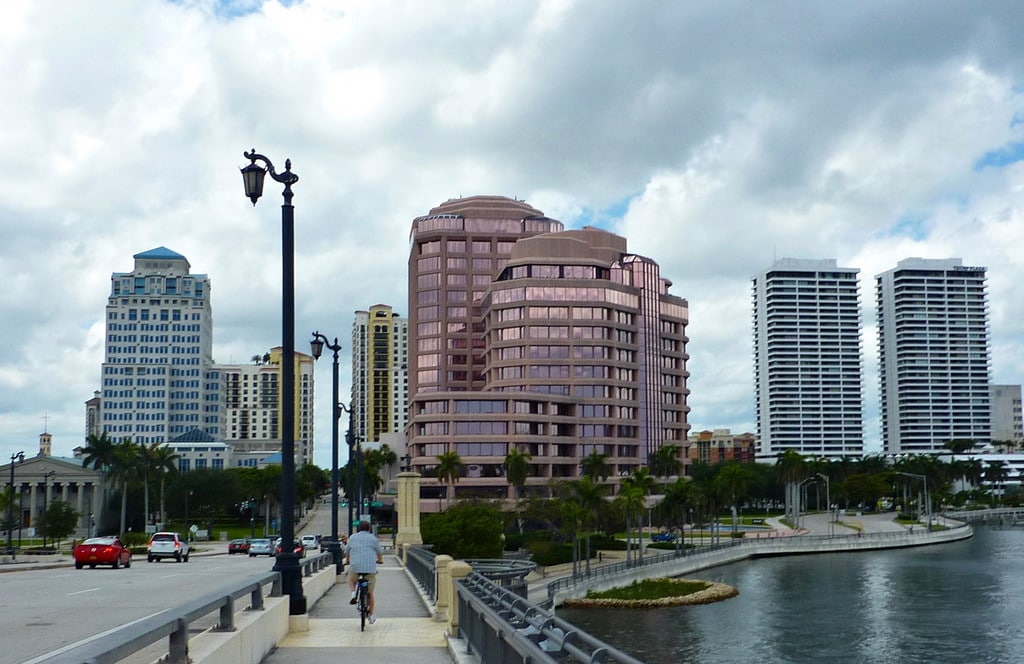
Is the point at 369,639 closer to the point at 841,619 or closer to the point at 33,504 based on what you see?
the point at 841,619

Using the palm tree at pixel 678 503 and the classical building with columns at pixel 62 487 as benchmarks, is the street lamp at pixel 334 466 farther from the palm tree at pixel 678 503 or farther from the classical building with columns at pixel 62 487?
the classical building with columns at pixel 62 487

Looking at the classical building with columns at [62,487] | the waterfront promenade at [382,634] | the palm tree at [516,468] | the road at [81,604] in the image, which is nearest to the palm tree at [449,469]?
the palm tree at [516,468]

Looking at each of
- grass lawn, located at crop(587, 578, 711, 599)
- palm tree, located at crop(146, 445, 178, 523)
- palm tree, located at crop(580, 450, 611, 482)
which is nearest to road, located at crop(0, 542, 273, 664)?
grass lawn, located at crop(587, 578, 711, 599)

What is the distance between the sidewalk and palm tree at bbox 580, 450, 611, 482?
112 m

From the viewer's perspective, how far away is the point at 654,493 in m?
156

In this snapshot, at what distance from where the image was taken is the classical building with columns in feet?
496

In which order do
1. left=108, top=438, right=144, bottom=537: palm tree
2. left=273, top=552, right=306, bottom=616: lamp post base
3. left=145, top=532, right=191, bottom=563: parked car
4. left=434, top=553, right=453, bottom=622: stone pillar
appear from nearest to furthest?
left=273, top=552, right=306, bottom=616: lamp post base
left=434, top=553, right=453, bottom=622: stone pillar
left=145, top=532, right=191, bottom=563: parked car
left=108, top=438, right=144, bottom=537: palm tree

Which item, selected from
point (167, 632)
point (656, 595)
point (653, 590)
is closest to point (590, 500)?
point (653, 590)

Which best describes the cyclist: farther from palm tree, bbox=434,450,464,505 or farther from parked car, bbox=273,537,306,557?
palm tree, bbox=434,450,464,505

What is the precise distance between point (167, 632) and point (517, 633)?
301 centimetres

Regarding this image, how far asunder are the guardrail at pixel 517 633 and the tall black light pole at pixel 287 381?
350 centimetres

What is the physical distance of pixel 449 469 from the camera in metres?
134

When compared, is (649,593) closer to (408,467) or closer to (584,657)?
(408,467)

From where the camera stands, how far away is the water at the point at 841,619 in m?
66.1
